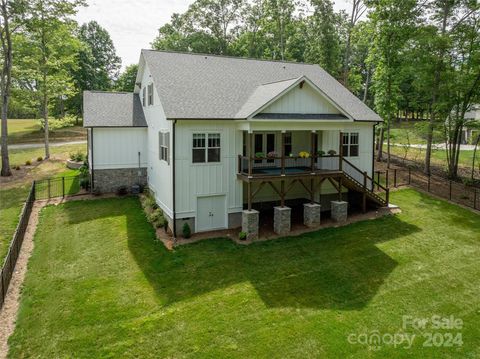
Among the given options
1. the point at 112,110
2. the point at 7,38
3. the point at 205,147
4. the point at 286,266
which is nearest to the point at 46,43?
the point at 7,38

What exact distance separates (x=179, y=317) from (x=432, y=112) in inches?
908

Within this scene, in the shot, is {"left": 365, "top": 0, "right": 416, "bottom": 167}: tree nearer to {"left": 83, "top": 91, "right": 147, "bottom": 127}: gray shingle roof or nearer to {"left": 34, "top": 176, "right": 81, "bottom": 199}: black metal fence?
{"left": 83, "top": 91, "right": 147, "bottom": 127}: gray shingle roof

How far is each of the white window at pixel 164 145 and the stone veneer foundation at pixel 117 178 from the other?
168 inches

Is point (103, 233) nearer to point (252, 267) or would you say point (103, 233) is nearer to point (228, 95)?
point (252, 267)

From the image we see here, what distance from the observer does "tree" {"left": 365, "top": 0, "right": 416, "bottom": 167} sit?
2509 cm

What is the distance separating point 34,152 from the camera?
35125 millimetres

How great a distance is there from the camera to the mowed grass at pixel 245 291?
9.00 m

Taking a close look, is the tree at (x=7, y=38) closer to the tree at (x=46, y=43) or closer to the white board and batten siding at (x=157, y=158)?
the tree at (x=46, y=43)

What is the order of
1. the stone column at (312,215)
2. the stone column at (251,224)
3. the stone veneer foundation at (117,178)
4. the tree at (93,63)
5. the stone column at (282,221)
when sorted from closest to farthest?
the stone column at (251,224)
the stone column at (282,221)
the stone column at (312,215)
the stone veneer foundation at (117,178)
the tree at (93,63)

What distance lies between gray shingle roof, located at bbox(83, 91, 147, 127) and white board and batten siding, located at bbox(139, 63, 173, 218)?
0.82m

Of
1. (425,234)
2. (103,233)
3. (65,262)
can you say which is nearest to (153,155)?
(103,233)

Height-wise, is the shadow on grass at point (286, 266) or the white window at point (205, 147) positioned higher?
the white window at point (205, 147)

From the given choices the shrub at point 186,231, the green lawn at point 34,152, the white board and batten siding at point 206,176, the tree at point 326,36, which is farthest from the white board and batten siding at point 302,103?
the green lawn at point 34,152

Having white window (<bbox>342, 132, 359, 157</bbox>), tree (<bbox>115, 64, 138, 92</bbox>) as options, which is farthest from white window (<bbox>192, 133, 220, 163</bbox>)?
tree (<bbox>115, 64, 138, 92</bbox>)
